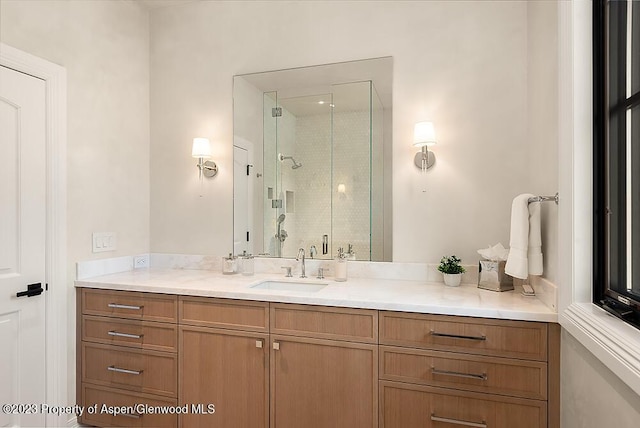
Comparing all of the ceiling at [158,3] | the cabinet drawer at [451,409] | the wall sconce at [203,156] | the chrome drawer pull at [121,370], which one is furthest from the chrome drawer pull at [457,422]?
the ceiling at [158,3]

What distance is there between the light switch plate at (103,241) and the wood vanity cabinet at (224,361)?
2.66 ft

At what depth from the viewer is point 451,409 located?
1644 millimetres

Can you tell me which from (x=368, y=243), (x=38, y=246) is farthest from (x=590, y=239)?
(x=38, y=246)

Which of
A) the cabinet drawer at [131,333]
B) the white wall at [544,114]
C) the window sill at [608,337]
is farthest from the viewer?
the cabinet drawer at [131,333]

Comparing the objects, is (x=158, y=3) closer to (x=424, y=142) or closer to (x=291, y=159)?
(x=291, y=159)

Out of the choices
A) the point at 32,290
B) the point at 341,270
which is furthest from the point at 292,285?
the point at 32,290

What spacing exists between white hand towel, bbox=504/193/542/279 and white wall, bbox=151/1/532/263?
38 centimetres

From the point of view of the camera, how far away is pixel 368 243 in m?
2.38

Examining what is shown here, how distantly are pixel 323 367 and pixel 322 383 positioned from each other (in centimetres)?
8

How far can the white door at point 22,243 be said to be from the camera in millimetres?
1913

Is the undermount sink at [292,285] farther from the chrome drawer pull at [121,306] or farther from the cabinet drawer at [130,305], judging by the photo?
the chrome drawer pull at [121,306]

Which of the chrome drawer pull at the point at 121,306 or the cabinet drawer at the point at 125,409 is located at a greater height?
the chrome drawer pull at the point at 121,306

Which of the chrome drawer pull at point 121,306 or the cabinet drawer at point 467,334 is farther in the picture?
the chrome drawer pull at point 121,306

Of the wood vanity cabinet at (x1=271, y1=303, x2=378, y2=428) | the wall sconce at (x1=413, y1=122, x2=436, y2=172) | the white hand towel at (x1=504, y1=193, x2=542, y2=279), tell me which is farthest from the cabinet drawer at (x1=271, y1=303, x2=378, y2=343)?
the wall sconce at (x1=413, y1=122, x2=436, y2=172)
